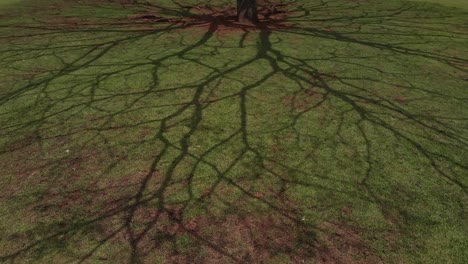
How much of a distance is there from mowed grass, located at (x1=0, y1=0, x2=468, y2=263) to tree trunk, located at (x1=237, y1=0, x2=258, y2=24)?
1362mm

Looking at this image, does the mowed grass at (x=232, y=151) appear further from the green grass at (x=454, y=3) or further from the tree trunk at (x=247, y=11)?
the green grass at (x=454, y=3)

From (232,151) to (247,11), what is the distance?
482 cm

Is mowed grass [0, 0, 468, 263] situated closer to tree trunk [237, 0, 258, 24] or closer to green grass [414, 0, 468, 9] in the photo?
tree trunk [237, 0, 258, 24]

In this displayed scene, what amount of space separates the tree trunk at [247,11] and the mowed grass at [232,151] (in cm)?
136

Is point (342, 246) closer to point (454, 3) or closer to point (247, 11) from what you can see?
point (247, 11)

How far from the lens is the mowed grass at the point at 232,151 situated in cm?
262

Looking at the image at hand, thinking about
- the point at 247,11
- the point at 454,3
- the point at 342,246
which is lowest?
the point at 342,246

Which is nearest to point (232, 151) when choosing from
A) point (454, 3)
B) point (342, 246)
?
point (342, 246)

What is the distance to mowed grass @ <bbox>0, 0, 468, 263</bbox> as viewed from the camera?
2.62 m

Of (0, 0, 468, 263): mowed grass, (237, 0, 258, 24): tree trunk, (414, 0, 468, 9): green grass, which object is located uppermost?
(237, 0, 258, 24): tree trunk

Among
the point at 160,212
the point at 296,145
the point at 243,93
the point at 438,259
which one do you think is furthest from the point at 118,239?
the point at 243,93

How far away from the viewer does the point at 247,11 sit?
25.1 feet

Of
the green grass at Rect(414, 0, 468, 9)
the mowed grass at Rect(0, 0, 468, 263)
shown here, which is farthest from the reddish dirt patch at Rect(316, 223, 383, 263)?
the green grass at Rect(414, 0, 468, 9)

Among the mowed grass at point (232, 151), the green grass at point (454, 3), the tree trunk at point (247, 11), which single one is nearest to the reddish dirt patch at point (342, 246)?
the mowed grass at point (232, 151)
